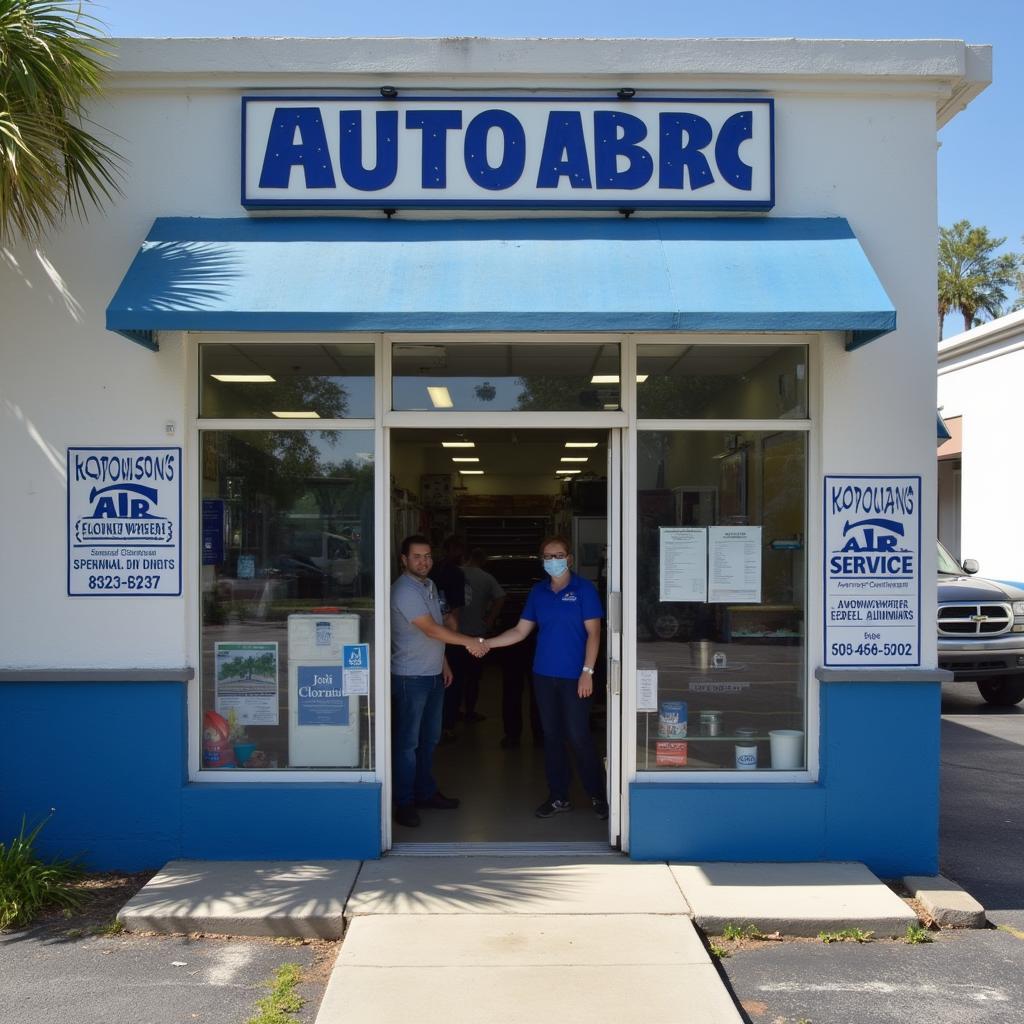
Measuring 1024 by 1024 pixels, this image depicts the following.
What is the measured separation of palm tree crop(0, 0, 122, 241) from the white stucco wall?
0.15 meters

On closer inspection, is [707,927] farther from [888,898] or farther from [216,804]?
[216,804]

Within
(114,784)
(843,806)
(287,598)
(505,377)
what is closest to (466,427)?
(505,377)

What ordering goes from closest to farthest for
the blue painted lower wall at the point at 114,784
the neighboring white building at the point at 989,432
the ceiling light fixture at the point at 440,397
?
the blue painted lower wall at the point at 114,784 → the ceiling light fixture at the point at 440,397 → the neighboring white building at the point at 989,432

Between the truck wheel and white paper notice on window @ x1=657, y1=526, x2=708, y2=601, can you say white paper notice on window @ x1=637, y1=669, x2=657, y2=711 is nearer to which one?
white paper notice on window @ x1=657, y1=526, x2=708, y2=601

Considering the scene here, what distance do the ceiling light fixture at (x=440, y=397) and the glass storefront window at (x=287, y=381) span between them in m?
0.37

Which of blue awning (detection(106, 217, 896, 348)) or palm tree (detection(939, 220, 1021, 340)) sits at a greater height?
palm tree (detection(939, 220, 1021, 340))

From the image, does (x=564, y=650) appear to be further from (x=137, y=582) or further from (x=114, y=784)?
(x=114, y=784)

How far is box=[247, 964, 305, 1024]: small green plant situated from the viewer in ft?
15.4

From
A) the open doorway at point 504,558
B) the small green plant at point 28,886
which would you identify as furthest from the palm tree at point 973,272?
the small green plant at point 28,886

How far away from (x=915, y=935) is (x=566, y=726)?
2478mm

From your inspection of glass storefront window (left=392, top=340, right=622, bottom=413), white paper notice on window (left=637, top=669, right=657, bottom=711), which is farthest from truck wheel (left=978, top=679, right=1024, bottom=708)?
glass storefront window (left=392, top=340, right=622, bottom=413)

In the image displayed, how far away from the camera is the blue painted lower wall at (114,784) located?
6473mm

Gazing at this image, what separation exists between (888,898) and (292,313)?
14.7 feet

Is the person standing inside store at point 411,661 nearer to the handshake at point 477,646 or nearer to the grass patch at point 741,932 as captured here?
the handshake at point 477,646
